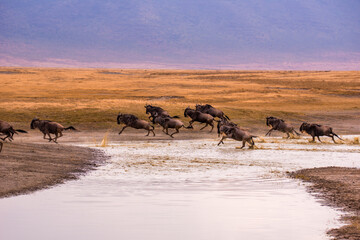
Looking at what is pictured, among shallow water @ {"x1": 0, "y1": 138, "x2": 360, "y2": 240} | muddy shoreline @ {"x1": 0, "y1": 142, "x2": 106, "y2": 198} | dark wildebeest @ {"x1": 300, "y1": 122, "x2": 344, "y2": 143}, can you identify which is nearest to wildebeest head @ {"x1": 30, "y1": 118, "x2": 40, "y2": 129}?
muddy shoreline @ {"x1": 0, "y1": 142, "x2": 106, "y2": 198}

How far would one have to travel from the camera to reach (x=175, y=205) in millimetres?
11781

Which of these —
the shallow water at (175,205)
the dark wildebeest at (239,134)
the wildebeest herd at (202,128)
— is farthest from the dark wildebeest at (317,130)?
the shallow water at (175,205)

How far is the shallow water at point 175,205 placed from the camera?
9602 millimetres

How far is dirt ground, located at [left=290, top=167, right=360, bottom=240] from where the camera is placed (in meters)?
9.60

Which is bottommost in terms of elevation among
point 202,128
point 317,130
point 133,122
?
point 202,128

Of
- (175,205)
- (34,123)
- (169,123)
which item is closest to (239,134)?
(169,123)

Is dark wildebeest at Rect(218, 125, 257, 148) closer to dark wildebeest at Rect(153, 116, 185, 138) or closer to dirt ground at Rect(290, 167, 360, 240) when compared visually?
dark wildebeest at Rect(153, 116, 185, 138)

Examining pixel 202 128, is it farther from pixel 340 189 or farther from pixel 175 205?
pixel 175 205

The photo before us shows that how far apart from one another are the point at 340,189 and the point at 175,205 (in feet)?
12.6

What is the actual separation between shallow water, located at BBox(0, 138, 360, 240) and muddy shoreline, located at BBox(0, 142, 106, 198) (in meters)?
0.46

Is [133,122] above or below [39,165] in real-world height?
below

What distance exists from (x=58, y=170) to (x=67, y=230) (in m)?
6.94

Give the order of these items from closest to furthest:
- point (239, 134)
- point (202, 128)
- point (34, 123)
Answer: point (239, 134)
point (34, 123)
point (202, 128)

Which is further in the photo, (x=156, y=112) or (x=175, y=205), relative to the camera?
(x=156, y=112)
